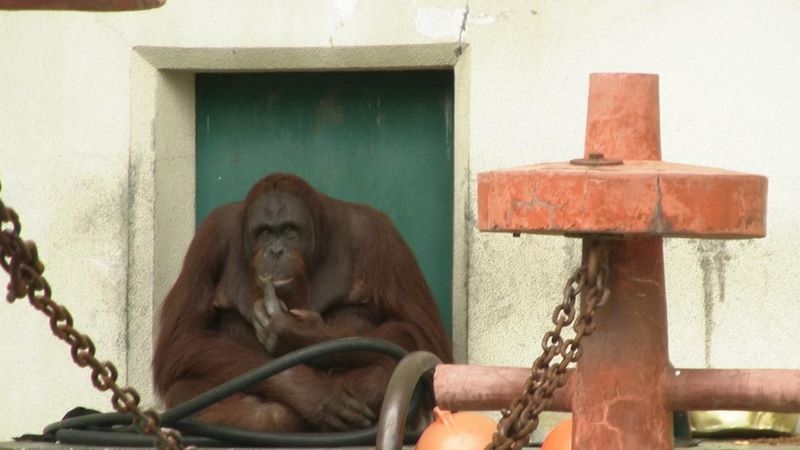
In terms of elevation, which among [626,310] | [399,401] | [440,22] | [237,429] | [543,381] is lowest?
[237,429]

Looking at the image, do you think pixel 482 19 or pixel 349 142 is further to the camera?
pixel 349 142

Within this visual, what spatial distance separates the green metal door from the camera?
6.19m

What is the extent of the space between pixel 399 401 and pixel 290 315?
1611mm

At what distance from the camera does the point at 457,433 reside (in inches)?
163

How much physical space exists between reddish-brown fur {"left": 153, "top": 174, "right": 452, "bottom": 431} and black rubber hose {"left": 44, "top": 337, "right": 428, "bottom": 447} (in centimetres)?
35

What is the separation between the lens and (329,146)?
6266 millimetres

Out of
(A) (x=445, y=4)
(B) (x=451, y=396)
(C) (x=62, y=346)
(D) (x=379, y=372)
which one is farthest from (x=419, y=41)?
(B) (x=451, y=396)

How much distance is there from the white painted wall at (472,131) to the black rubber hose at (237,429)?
0.87 meters

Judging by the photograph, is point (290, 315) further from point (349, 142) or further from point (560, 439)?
point (560, 439)

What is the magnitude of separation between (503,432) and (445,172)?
132 inches

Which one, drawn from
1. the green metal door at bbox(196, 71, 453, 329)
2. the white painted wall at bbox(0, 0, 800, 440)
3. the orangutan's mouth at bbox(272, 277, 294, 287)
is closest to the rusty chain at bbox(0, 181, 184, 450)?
the orangutan's mouth at bbox(272, 277, 294, 287)

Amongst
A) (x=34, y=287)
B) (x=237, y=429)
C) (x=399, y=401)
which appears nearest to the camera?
(x=34, y=287)

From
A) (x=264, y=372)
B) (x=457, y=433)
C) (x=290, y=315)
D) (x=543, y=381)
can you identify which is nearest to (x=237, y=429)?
(x=264, y=372)

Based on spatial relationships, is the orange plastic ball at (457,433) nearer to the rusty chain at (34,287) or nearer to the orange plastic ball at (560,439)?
the orange plastic ball at (560,439)
